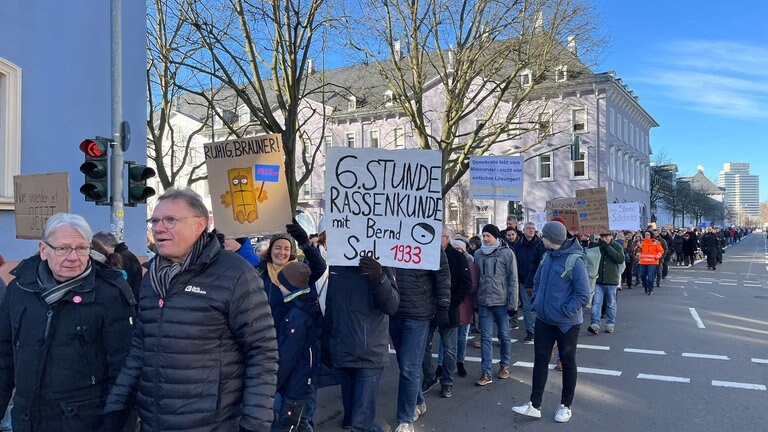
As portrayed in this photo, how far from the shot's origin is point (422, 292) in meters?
5.45

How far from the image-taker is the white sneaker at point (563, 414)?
5469 millimetres

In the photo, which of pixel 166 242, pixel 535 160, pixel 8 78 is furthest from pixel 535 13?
pixel 535 160

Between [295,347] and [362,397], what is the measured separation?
675 mm

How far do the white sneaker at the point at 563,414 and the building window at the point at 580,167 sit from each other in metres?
33.3

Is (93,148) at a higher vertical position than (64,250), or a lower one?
higher

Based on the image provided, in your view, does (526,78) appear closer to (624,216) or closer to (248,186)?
(624,216)

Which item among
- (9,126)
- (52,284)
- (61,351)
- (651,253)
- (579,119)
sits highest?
(579,119)

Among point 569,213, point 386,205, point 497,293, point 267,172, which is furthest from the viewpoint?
point 569,213

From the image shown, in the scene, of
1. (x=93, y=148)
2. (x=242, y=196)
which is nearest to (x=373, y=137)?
(x=93, y=148)

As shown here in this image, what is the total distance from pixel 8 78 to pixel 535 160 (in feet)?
109

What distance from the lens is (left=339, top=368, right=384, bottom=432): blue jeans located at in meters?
4.37

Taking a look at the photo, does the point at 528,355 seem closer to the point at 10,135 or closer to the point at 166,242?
the point at 166,242

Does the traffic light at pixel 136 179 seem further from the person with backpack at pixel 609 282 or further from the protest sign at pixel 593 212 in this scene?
the protest sign at pixel 593 212

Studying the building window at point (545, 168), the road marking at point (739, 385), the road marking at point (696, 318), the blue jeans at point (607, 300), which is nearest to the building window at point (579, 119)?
the building window at point (545, 168)
